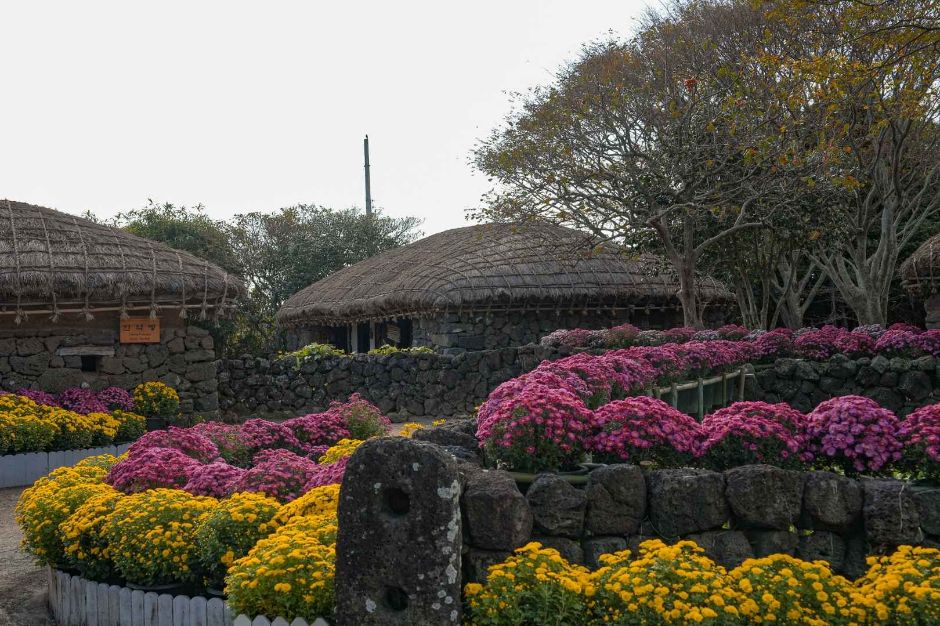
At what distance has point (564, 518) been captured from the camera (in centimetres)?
489

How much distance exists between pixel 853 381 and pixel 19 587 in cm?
928

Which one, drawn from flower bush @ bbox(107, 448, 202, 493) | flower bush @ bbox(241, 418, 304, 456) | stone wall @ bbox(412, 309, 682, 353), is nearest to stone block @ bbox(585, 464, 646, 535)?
flower bush @ bbox(107, 448, 202, 493)

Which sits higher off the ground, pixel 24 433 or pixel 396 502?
pixel 396 502

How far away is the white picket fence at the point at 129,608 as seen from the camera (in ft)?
16.8

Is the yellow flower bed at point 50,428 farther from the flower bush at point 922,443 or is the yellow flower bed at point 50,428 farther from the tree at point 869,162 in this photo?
the tree at point 869,162

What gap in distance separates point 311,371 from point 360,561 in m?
13.6

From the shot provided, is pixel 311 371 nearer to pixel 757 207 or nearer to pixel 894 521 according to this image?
pixel 757 207

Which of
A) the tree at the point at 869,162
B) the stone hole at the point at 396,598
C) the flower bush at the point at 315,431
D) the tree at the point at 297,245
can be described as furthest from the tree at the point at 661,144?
the tree at the point at 297,245

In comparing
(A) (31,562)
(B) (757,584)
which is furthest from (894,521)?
(A) (31,562)

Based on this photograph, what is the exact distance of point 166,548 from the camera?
5.46 metres

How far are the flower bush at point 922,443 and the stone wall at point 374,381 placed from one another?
11.4m

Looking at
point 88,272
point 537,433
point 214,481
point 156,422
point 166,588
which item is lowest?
point 166,588

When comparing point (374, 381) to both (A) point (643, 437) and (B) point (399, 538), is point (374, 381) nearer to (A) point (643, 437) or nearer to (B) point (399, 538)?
(A) point (643, 437)

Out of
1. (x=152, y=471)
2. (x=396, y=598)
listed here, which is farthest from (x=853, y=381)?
(x=396, y=598)
